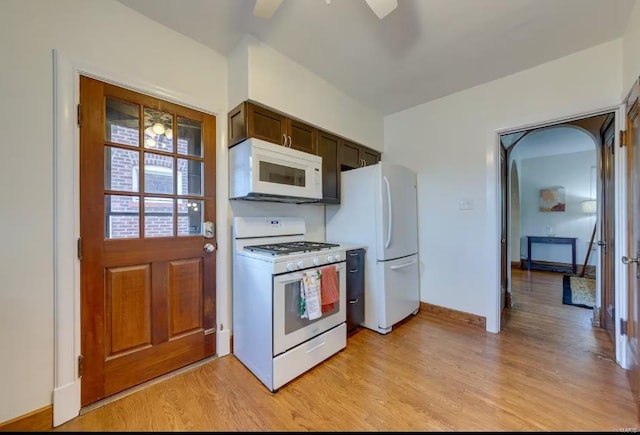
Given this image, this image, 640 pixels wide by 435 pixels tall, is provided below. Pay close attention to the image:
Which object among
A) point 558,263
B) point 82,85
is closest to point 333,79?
point 82,85

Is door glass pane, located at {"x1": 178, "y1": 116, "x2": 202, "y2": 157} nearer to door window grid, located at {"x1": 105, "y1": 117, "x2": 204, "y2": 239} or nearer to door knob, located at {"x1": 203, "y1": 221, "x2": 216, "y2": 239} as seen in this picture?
door window grid, located at {"x1": 105, "y1": 117, "x2": 204, "y2": 239}

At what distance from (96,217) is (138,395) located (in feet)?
3.90

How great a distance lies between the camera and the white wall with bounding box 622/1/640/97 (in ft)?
5.64

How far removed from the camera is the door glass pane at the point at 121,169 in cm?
173

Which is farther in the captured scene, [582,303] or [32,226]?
[582,303]

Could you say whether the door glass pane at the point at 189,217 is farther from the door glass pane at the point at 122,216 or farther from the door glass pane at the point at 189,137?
the door glass pane at the point at 189,137

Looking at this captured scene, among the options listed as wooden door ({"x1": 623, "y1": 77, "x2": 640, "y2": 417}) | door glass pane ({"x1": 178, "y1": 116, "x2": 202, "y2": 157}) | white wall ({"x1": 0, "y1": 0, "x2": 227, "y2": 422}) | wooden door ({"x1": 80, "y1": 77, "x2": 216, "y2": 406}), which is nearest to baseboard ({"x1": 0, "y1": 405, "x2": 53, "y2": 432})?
white wall ({"x1": 0, "y1": 0, "x2": 227, "y2": 422})

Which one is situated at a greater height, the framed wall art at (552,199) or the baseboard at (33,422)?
the framed wall art at (552,199)

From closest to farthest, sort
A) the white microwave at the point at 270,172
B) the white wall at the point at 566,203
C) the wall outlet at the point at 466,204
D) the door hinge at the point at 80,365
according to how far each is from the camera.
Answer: the door hinge at the point at 80,365 < the white microwave at the point at 270,172 < the wall outlet at the point at 466,204 < the white wall at the point at 566,203

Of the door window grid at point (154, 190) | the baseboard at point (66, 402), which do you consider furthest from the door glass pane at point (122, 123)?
the baseboard at point (66, 402)

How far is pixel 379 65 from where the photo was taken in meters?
2.44

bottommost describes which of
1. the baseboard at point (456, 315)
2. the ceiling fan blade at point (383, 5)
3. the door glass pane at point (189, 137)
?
the baseboard at point (456, 315)

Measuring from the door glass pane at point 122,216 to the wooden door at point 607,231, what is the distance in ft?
13.4

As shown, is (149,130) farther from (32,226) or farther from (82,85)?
(32,226)
